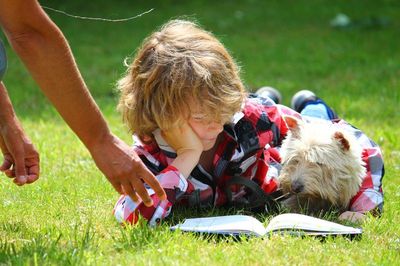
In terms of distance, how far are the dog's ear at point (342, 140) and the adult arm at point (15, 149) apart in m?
1.62

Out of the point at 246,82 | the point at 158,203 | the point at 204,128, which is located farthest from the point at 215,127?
the point at 246,82

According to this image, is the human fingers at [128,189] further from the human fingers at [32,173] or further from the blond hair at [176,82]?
the human fingers at [32,173]

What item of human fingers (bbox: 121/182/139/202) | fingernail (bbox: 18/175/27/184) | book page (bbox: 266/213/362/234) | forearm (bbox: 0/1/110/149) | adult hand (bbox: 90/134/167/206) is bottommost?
book page (bbox: 266/213/362/234)

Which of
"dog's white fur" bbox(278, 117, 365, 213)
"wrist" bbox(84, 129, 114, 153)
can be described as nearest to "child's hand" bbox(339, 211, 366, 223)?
"dog's white fur" bbox(278, 117, 365, 213)

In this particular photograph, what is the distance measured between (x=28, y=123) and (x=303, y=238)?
400cm

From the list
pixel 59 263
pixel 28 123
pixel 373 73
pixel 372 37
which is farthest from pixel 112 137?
pixel 372 37

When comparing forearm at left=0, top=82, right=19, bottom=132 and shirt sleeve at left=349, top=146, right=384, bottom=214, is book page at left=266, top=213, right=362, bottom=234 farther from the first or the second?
forearm at left=0, top=82, right=19, bottom=132

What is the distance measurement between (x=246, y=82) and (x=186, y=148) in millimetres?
4732

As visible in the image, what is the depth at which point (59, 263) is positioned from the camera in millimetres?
3334

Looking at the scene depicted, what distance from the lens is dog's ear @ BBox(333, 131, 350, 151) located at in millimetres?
4375

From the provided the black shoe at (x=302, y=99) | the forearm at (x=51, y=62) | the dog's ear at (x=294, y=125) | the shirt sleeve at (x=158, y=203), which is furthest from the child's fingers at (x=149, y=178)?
the black shoe at (x=302, y=99)

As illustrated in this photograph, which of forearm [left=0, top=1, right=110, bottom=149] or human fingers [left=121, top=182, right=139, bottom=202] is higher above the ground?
forearm [left=0, top=1, right=110, bottom=149]

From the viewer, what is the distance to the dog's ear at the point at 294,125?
14.8ft

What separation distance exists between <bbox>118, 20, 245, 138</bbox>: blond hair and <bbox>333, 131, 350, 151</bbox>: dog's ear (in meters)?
0.56
